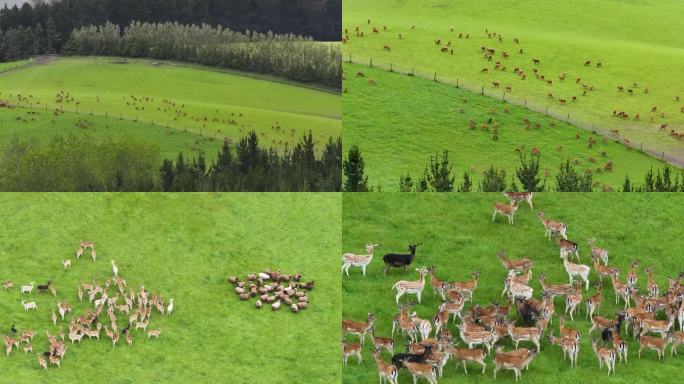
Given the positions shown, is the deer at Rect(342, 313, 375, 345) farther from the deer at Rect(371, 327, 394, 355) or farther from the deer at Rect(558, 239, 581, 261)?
the deer at Rect(558, 239, 581, 261)

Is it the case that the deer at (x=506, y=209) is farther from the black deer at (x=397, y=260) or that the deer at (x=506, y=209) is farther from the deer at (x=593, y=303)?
the deer at (x=593, y=303)

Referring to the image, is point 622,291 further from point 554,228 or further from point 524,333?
point 554,228

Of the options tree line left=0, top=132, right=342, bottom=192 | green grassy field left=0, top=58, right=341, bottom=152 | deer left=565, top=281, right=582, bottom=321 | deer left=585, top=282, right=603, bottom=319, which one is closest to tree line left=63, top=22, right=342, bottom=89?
green grassy field left=0, top=58, right=341, bottom=152

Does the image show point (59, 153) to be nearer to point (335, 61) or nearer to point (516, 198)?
point (335, 61)

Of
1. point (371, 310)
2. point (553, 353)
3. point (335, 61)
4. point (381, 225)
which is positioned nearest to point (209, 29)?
point (335, 61)

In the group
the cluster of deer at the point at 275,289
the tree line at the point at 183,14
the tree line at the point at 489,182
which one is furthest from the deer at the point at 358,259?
the tree line at the point at 183,14

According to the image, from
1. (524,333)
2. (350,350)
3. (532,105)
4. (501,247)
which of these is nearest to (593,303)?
(524,333)
